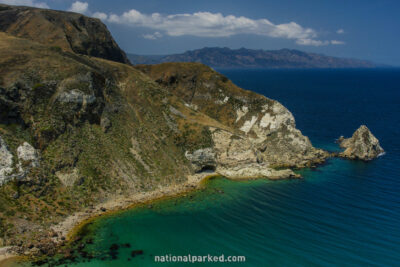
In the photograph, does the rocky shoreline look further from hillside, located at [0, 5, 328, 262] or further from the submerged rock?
hillside, located at [0, 5, 328, 262]

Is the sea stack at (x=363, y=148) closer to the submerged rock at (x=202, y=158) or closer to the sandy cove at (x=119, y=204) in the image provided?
the submerged rock at (x=202, y=158)

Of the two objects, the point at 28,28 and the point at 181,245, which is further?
the point at 28,28

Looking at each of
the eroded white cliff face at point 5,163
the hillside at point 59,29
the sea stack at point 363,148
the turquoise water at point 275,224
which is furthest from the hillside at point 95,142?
the hillside at point 59,29

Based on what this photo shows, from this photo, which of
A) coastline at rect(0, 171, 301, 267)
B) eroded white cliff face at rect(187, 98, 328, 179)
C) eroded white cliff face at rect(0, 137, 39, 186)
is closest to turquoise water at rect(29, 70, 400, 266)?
coastline at rect(0, 171, 301, 267)

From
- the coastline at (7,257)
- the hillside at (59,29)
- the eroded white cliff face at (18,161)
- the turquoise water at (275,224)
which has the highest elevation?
the hillside at (59,29)

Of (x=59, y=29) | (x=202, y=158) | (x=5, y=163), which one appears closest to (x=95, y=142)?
(x=5, y=163)

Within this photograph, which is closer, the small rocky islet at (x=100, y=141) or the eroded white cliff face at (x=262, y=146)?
the small rocky islet at (x=100, y=141)

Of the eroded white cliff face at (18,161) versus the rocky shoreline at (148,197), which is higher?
the eroded white cliff face at (18,161)

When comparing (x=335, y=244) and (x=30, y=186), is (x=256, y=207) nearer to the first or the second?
(x=335, y=244)

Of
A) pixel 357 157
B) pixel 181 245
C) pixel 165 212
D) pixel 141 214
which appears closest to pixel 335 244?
pixel 181 245
